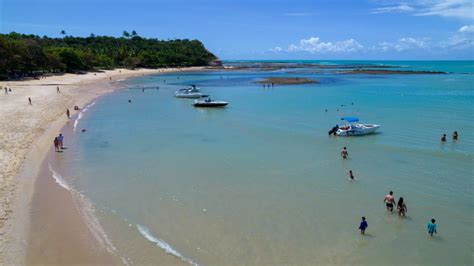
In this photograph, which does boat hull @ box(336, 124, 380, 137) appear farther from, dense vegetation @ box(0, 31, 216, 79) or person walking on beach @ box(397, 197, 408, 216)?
dense vegetation @ box(0, 31, 216, 79)

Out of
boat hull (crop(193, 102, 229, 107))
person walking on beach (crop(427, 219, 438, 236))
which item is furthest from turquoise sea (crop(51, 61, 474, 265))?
boat hull (crop(193, 102, 229, 107))

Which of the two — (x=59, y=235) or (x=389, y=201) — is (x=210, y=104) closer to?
(x=389, y=201)

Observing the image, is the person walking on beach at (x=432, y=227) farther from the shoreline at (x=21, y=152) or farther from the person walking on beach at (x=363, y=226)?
the shoreline at (x=21, y=152)

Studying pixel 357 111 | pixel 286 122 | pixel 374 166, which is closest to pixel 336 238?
pixel 374 166

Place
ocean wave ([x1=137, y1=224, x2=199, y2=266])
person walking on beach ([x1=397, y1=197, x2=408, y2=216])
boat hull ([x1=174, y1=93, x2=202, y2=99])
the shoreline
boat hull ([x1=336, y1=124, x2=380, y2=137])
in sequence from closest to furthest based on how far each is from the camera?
ocean wave ([x1=137, y1=224, x2=199, y2=266]), the shoreline, person walking on beach ([x1=397, y1=197, x2=408, y2=216]), boat hull ([x1=336, y1=124, x2=380, y2=137]), boat hull ([x1=174, y1=93, x2=202, y2=99])

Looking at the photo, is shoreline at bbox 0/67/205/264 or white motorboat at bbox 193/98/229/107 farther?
white motorboat at bbox 193/98/229/107

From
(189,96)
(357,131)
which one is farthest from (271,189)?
(189,96)

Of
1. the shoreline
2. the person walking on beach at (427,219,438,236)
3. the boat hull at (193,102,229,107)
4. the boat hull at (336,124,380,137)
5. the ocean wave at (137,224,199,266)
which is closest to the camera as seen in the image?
the ocean wave at (137,224,199,266)
